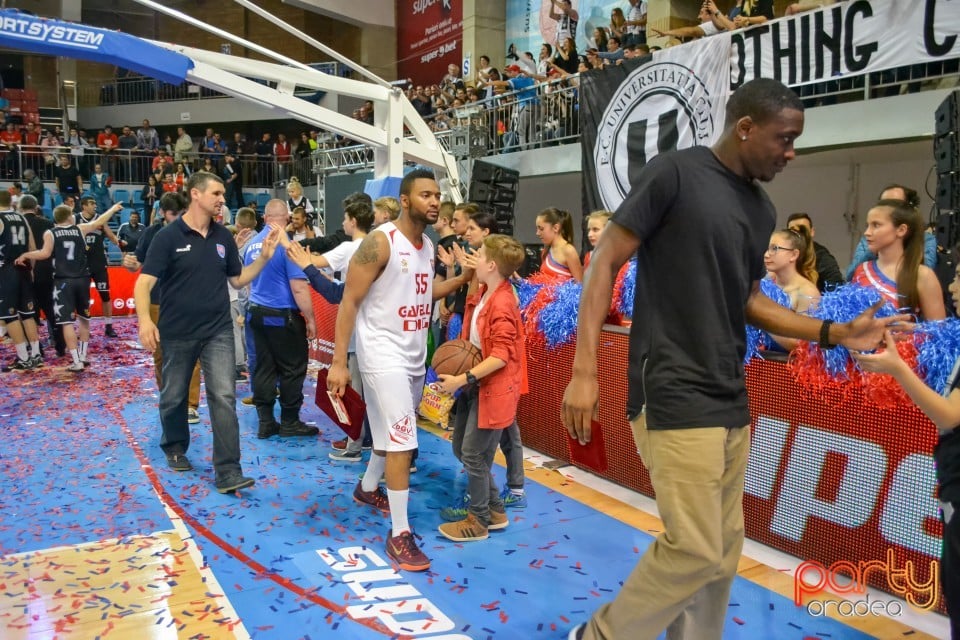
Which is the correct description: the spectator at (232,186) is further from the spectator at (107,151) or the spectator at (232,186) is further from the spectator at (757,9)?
the spectator at (757,9)

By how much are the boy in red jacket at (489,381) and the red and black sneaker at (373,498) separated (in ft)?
1.84

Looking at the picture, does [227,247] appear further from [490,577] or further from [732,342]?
[732,342]

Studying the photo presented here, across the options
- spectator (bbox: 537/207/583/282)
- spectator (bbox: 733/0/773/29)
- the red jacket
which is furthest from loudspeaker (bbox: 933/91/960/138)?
spectator (bbox: 733/0/773/29)

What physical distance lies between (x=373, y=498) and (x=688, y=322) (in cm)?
314

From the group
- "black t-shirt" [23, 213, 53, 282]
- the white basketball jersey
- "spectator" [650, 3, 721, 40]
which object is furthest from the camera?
"spectator" [650, 3, 721, 40]

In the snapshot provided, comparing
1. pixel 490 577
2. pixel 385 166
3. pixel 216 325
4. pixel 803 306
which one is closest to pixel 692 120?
pixel 385 166

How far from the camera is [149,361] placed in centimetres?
1062

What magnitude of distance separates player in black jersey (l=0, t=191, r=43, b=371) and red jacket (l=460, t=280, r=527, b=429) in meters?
7.73

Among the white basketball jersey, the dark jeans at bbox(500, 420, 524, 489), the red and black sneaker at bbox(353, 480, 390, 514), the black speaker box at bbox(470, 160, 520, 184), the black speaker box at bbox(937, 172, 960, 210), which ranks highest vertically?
the black speaker box at bbox(470, 160, 520, 184)

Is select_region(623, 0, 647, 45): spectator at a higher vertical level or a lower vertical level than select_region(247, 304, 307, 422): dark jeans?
higher

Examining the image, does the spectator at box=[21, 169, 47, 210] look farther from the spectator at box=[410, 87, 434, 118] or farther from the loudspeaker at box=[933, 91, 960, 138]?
the loudspeaker at box=[933, 91, 960, 138]

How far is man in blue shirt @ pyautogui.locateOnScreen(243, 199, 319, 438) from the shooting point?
6.70m

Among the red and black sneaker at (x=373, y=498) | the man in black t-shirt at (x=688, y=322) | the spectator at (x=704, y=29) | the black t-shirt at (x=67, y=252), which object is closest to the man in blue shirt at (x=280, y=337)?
the red and black sneaker at (x=373, y=498)

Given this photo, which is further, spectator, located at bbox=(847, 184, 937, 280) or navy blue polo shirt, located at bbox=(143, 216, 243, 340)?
spectator, located at bbox=(847, 184, 937, 280)
